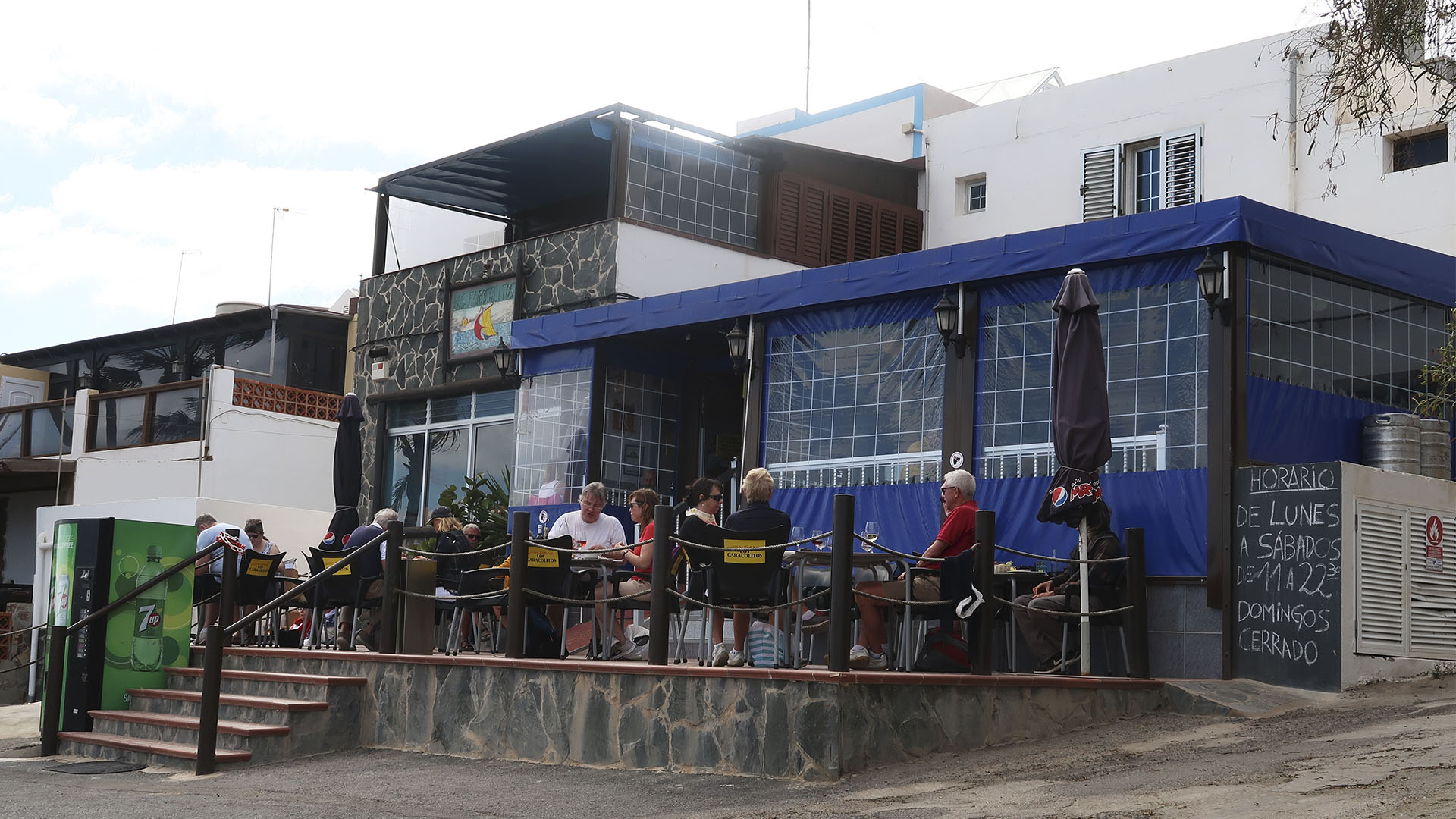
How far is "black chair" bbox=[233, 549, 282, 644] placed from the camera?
13.3 metres

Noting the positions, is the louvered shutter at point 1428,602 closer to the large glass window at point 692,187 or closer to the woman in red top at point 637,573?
the woman in red top at point 637,573

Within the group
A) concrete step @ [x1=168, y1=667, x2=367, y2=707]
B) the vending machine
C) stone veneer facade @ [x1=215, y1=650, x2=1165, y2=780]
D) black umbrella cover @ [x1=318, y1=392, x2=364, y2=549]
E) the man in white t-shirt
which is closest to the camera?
stone veneer facade @ [x1=215, y1=650, x2=1165, y2=780]

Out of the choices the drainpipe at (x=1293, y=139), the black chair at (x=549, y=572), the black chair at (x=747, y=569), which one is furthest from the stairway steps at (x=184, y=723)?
the drainpipe at (x=1293, y=139)

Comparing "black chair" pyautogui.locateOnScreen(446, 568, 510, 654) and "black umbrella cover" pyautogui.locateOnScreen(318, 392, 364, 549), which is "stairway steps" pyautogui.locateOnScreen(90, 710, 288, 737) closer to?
"black chair" pyautogui.locateOnScreen(446, 568, 510, 654)

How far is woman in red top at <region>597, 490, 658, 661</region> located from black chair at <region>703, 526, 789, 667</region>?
1119 mm

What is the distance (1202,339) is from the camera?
34.2 ft

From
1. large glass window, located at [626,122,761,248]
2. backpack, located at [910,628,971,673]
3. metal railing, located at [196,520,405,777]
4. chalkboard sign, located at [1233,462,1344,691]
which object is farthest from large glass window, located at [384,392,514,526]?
chalkboard sign, located at [1233,462,1344,691]

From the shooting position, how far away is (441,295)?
1970cm

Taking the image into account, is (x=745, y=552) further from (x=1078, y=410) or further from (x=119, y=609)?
(x=119, y=609)

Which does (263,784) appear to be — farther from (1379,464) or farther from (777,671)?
(1379,464)

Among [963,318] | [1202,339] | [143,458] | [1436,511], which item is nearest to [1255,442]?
[1202,339]

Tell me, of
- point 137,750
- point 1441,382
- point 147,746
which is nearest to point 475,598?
point 147,746

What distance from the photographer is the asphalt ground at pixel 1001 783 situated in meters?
6.47

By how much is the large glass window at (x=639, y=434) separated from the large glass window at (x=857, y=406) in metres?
2.70
